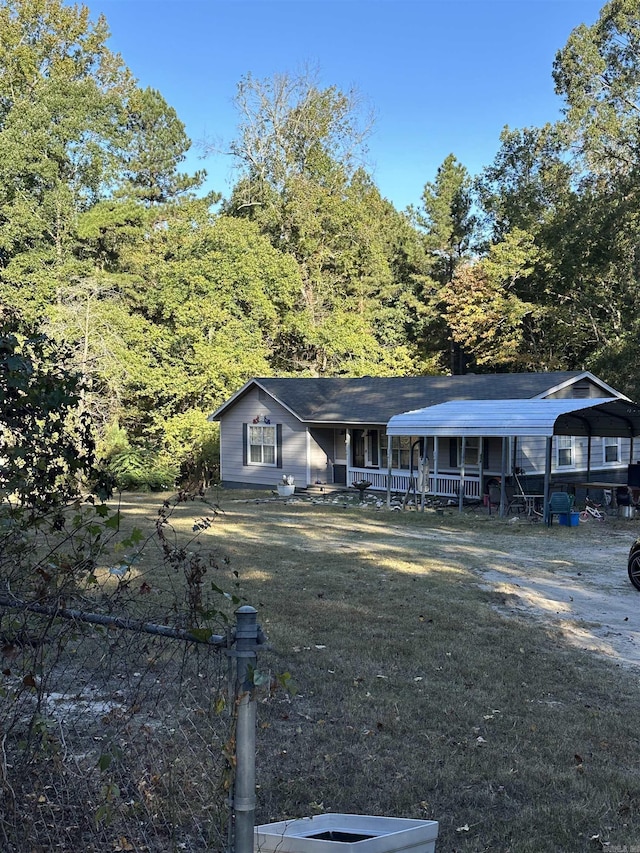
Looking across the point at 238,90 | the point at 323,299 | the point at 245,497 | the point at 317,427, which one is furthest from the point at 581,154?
the point at 245,497

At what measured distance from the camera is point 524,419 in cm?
1872

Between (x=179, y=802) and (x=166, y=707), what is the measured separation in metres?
1.31

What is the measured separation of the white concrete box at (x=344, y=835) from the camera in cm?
294

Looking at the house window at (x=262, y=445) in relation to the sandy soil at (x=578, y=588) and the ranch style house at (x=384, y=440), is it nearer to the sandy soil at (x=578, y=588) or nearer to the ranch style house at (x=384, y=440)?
the ranch style house at (x=384, y=440)

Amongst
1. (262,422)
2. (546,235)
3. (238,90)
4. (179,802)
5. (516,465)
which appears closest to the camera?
(179,802)

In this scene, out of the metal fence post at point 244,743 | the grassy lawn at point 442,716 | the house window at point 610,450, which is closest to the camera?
the metal fence post at point 244,743

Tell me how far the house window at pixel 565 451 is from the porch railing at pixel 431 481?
294 centimetres

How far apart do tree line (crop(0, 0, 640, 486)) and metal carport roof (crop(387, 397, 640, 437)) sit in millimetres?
9697

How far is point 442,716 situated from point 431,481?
18.4 metres

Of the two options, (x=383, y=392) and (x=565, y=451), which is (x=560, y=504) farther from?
(x=383, y=392)

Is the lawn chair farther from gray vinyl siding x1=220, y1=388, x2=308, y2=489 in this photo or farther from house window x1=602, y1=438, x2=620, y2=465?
gray vinyl siding x1=220, y1=388, x2=308, y2=489

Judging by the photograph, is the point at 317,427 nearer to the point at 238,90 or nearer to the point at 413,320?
the point at 413,320

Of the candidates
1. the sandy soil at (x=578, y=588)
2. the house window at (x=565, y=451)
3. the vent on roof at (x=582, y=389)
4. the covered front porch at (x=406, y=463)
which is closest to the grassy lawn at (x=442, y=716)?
the sandy soil at (x=578, y=588)

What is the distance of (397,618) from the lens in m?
7.97
